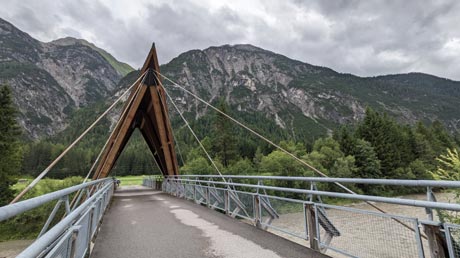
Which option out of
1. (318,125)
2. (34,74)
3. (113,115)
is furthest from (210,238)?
(34,74)

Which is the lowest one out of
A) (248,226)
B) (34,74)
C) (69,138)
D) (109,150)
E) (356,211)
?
(248,226)

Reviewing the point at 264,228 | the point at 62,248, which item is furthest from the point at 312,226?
the point at 62,248

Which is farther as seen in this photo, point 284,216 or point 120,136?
point 120,136

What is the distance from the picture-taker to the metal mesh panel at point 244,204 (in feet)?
22.2

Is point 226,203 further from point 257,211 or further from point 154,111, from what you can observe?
point 154,111

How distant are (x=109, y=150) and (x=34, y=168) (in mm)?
73747

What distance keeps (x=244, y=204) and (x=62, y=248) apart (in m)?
5.11

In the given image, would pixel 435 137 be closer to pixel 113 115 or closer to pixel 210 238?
pixel 210 238

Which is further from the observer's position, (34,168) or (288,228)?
(34,168)

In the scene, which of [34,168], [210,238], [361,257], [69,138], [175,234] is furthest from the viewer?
[69,138]

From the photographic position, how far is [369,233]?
3.57 metres

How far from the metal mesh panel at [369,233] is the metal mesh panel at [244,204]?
2.41 meters

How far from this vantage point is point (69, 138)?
124 metres

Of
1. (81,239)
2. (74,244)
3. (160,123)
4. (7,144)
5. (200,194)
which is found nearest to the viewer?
(74,244)
